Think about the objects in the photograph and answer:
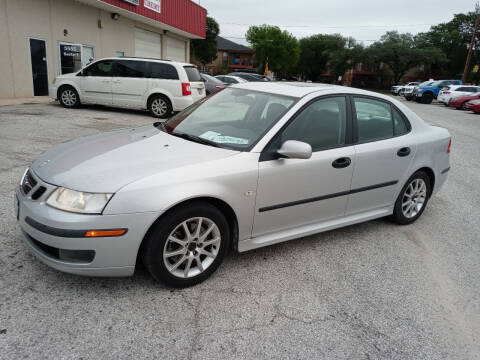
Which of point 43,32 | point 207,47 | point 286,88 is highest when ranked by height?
point 207,47

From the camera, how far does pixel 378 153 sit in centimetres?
389

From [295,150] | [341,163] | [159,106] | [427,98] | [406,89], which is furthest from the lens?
[406,89]

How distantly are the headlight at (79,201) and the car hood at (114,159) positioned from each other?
0.04 m

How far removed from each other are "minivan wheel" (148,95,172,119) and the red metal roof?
7.07m

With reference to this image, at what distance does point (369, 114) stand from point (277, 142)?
1.30 meters

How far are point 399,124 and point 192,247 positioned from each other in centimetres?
275

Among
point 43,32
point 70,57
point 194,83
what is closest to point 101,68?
point 194,83

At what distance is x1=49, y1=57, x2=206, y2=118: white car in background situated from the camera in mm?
11336

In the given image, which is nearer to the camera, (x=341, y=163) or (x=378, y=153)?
(x=341, y=163)

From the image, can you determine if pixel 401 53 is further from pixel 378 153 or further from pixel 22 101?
pixel 378 153

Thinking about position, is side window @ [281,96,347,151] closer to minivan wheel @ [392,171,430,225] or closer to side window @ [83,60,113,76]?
minivan wheel @ [392,171,430,225]

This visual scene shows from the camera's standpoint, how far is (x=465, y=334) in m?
2.68

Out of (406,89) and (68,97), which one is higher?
(406,89)

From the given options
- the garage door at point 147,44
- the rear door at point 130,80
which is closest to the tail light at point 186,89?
the rear door at point 130,80
